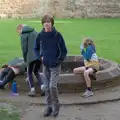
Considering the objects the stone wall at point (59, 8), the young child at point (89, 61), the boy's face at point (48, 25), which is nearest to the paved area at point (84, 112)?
the young child at point (89, 61)

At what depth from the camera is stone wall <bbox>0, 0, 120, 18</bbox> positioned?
34.2 meters

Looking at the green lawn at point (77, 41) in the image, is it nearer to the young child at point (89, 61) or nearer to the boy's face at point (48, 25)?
the young child at point (89, 61)

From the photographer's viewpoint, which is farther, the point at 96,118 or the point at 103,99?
the point at 103,99

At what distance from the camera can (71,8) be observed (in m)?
34.8

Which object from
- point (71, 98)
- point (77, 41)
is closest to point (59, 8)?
point (77, 41)

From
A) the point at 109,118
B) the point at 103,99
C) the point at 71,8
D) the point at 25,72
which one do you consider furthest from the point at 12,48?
the point at 71,8

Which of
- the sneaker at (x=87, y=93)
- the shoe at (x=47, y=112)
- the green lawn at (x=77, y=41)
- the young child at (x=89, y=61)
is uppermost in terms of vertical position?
the young child at (x=89, y=61)

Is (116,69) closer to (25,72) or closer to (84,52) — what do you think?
(84,52)

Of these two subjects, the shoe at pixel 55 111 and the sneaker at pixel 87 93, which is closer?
the shoe at pixel 55 111

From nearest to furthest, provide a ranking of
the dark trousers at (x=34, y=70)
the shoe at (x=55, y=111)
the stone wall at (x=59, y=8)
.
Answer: the shoe at (x=55, y=111) < the dark trousers at (x=34, y=70) < the stone wall at (x=59, y=8)

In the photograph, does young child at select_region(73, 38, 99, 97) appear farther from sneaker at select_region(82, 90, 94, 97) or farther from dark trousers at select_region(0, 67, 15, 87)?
dark trousers at select_region(0, 67, 15, 87)

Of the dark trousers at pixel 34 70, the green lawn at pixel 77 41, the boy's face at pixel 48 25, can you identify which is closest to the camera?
the boy's face at pixel 48 25

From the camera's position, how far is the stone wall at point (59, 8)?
3419cm

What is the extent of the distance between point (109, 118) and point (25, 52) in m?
2.15
